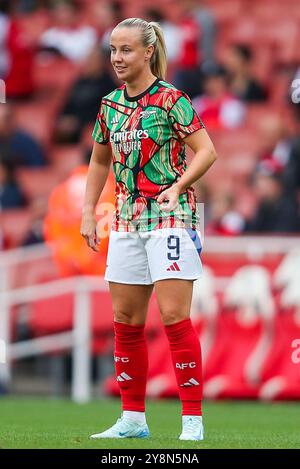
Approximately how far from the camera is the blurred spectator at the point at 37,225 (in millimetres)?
14633

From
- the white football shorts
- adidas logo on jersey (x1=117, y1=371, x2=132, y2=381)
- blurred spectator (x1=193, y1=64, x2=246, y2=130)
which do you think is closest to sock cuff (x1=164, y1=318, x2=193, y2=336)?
the white football shorts

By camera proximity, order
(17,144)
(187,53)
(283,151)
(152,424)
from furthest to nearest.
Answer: (187,53) < (17,144) < (283,151) < (152,424)

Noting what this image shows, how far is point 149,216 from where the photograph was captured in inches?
269

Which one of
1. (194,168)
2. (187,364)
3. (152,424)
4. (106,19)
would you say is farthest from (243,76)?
(187,364)

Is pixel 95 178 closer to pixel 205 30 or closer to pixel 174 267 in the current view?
pixel 174 267

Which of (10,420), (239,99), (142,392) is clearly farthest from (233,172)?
(142,392)

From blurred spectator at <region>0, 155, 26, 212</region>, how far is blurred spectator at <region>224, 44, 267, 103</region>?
2.75 metres

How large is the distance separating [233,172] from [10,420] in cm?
728

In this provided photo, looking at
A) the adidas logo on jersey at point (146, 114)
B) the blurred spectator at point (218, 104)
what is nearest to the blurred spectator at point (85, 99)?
the blurred spectator at point (218, 104)

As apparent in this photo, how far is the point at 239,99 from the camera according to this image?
1622 cm

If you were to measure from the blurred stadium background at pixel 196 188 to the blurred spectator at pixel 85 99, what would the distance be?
0.02 m

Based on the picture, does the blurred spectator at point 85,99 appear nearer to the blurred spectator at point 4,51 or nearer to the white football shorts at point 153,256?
the blurred spectator at point 4,51

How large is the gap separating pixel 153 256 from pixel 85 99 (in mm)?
10341
